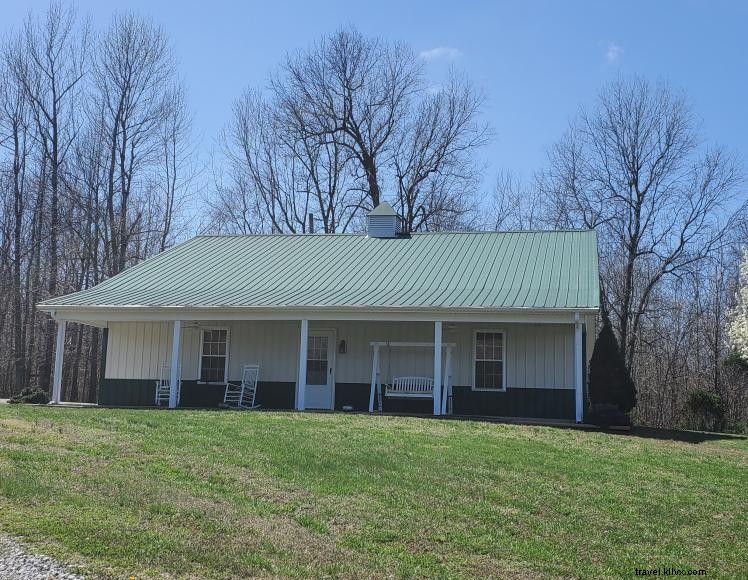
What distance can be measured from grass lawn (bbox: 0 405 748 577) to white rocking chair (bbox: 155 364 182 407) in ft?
24.0

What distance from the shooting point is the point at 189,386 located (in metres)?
20.6

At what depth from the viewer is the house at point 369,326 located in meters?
18.3

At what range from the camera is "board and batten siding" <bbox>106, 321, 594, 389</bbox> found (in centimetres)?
1872

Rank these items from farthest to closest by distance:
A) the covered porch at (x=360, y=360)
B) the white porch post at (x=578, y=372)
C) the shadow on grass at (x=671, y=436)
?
the covered porch at (x=360, y=360), the white porch post at (x=578, y=372), the shadow on grass at (x=671, y=436)

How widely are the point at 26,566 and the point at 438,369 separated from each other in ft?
40.6

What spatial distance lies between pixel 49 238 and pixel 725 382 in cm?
2707

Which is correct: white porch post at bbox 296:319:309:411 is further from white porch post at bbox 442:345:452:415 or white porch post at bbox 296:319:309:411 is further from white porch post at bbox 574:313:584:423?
white porch post at bbox 574:313:584:423

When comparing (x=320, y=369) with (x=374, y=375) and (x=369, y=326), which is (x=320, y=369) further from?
(x=374, y=375)

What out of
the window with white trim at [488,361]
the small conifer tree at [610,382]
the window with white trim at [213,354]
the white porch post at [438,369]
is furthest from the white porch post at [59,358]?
A: the small conifer tree at [610,382]

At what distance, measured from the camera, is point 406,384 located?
19078 millimetres

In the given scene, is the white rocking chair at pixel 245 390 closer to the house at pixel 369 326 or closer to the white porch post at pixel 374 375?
the house at pixel 369 326

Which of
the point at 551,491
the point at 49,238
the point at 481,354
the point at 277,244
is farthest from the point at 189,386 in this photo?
the point at 49,238

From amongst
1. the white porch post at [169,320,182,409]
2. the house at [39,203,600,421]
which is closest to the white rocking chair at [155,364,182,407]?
the house at [39,203,600,421]

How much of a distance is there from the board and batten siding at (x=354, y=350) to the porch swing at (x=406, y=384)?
24 centimetres
